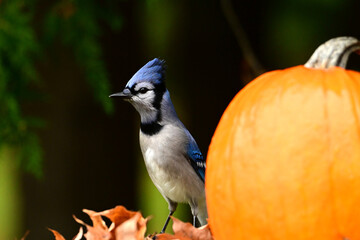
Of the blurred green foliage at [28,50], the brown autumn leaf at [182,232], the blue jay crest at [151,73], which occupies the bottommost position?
the brown autumn leaf at [182,232]

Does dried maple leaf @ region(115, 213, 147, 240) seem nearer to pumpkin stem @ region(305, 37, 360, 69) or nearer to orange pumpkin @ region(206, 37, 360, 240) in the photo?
orange pumpkin @ region(206, 37, 360, 240)

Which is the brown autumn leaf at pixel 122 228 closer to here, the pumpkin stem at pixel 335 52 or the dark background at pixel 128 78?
the pumpkin stem at pixel 335 52

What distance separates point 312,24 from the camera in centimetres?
301

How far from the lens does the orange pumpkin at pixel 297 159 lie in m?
1.03

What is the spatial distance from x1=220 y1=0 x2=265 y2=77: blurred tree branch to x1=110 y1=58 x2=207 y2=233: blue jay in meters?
1.45

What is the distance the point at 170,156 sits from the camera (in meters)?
1.52

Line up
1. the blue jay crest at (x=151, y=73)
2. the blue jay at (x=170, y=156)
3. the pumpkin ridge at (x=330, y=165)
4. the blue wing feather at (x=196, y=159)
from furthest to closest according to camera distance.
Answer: the blue wing feather at (x=196, y=159), the blue jay at (x=170, y=156), the blue jay crest at (x=151, y=73), the pumpkin ridge at (x=330, y=165)

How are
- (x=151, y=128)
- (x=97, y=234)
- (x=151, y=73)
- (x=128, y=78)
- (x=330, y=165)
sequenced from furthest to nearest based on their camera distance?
1. (x=128, y=78)
2. (x=151, y=128)
3. (x=151, y=73)
4. (x=97, y=234)
5. (x=330, y=165)

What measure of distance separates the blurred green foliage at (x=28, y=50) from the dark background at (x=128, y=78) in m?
0.33

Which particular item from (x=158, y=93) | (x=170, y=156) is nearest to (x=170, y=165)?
(x=170, y=156)

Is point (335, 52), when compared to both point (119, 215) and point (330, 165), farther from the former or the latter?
point (119, 215)

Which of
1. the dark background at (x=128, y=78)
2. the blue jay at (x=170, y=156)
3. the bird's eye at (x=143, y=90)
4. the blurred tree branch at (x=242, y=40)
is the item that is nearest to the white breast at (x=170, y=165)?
the blue jay at (x=170, y=156)

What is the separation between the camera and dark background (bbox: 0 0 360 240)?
2.88m

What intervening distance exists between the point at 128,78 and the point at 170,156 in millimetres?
1431
